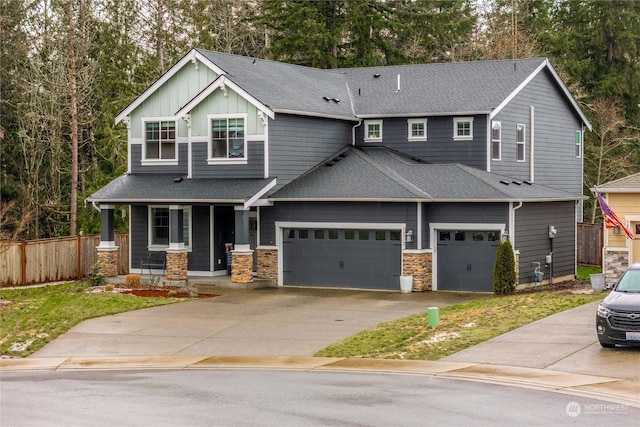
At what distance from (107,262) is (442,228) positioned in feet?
41.8

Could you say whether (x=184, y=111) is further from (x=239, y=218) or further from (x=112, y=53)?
(x=112, y=53)

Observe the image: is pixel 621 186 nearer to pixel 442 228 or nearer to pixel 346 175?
pixel 442 228

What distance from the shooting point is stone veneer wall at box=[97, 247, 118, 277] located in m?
39.4

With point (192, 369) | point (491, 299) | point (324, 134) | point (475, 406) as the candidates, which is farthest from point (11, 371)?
point (324, 134)

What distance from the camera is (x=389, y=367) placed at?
20984 millimetres

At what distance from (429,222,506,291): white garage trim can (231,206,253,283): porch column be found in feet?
20.3

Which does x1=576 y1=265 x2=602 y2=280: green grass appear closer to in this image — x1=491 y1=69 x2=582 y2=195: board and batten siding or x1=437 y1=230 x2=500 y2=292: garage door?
x1=491 y1=69 x2=582 y2=195: board and batten siding

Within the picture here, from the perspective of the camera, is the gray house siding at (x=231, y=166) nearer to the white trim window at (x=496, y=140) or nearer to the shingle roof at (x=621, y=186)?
the white trim window at (x=496, y=140)

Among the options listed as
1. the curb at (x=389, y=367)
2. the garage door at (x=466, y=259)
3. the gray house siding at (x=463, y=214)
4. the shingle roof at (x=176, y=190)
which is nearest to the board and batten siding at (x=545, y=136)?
the gray house siding at (x=463, y=214)

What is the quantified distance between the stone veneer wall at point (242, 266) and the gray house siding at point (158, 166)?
16.9 ft

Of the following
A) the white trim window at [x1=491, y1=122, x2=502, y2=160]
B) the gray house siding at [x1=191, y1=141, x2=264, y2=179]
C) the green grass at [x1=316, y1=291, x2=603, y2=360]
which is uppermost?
the white trim window at [x1=491, y1=122, x2=502, y2=160]

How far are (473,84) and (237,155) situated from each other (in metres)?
9.87

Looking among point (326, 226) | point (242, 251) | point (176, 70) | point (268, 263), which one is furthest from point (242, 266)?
point (176, 70)

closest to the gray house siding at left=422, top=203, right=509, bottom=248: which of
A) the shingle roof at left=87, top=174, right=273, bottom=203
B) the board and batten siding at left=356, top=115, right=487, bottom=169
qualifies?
the board and batten siding at left=356, top=115, right=487, bottom=169
